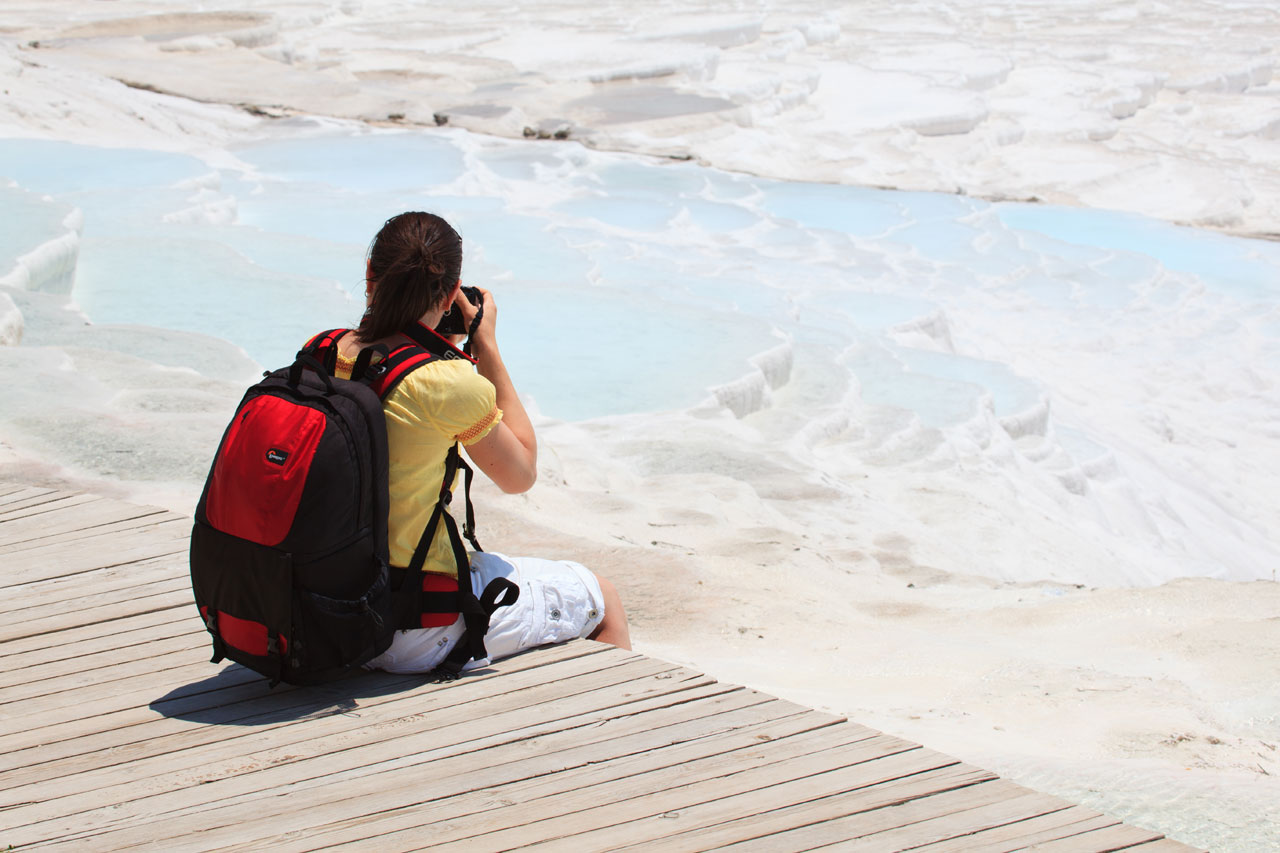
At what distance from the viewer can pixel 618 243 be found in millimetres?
9734

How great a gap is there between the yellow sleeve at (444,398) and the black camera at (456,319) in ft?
0.59

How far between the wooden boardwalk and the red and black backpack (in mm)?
142

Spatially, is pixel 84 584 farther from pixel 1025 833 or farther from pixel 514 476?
pixel 1025 833

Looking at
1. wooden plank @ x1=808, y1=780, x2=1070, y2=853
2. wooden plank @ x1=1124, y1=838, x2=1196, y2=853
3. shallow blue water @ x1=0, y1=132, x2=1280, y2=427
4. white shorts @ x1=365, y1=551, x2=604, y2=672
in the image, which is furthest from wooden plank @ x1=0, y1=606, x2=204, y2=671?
shallow blue water @ x1=0, y1=132, x2=1280, y2=427

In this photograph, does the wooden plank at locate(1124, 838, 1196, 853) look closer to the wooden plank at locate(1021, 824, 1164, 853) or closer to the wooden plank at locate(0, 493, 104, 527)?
the wooden plank at locate(1021, 824, 1164, 853)

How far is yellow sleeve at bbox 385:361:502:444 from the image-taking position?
6.35 feet

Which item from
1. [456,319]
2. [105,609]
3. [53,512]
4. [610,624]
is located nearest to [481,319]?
[456,319]

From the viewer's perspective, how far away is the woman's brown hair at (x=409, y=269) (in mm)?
1952

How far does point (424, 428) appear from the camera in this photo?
1954 millimetres

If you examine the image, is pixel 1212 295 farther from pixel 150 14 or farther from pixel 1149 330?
pixel 150 14

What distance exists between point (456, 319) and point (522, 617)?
1.80 ft

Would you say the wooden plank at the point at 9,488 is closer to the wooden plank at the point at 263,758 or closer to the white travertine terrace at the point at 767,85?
the wooden plank at the point at 263,758

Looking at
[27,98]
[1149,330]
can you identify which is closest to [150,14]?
[27,98]

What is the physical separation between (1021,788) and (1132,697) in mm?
1426
